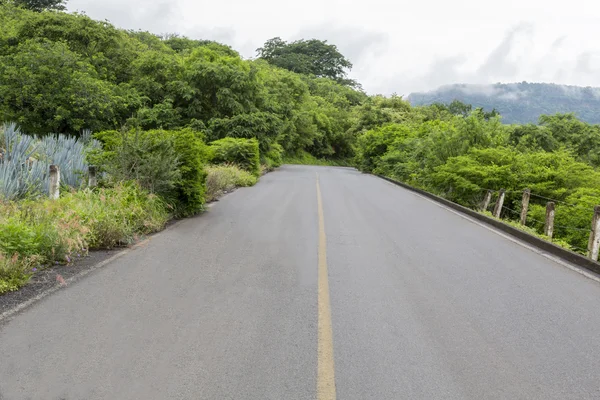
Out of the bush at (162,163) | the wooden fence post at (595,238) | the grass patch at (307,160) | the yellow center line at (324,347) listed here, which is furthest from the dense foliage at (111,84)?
the grass patch at (307,160)

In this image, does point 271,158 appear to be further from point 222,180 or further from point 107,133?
point 107,133

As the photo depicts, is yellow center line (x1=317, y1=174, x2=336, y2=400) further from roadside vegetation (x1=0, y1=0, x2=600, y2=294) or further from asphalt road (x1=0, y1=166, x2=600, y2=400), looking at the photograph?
roadside vegetation (x1=0, y1=0, x2=600, y2=294)

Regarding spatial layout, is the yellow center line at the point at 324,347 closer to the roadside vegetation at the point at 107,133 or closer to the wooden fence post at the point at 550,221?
the roadside vegetation at the point at 107,133

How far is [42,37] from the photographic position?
29734 mm

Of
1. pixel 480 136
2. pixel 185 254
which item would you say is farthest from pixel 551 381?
pixel 480 136

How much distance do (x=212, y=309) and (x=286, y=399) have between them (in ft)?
7.31

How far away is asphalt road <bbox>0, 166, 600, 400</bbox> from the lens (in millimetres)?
4059

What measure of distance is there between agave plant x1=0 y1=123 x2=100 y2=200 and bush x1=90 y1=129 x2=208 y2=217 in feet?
2.88

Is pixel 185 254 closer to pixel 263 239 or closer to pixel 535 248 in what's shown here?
pixel 263 239

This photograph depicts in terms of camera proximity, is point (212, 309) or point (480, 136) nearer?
point (212, 309)

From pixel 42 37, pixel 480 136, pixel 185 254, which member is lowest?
pixel 185 254

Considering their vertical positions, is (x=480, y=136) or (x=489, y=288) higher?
(x=480, y=136)

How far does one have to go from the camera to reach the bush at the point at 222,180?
17734 millimetres

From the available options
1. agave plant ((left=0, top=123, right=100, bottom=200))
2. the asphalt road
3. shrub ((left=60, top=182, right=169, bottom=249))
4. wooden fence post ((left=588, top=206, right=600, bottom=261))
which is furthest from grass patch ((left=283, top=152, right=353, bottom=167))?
the asphalt road
